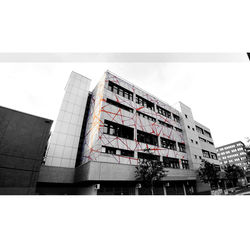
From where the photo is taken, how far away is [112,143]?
11.2m

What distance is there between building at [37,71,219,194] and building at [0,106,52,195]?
131 inches

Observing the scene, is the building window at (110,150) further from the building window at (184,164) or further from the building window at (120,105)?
the building window at (184,164)

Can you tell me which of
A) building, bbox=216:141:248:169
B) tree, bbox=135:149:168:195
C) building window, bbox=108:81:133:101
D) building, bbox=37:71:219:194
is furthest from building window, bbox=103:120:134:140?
building, bbox=216:141:248:169

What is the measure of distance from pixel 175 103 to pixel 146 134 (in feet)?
33.0

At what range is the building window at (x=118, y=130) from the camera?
11695mm

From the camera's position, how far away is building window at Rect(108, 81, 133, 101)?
13.9 meters

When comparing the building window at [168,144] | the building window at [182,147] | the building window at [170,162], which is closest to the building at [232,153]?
the building window at [182,147]

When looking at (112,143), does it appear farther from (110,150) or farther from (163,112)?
(163,112)

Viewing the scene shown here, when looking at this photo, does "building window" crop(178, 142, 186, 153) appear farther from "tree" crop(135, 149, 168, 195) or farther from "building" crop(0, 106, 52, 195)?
"building" crop(0, 106, 52, 195)

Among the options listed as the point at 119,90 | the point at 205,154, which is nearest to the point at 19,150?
the point at 119,90

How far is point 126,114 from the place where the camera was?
13.2 metres

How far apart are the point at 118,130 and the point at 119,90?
478 centimetres
